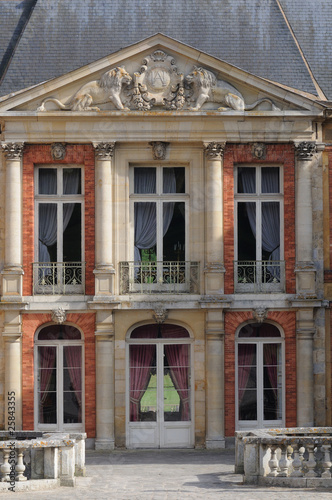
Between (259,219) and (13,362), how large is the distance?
6758 mm

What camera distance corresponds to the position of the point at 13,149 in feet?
85.0

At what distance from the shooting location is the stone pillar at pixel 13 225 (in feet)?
84.8

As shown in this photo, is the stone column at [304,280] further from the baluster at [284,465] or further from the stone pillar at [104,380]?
the baluster at [284,465]

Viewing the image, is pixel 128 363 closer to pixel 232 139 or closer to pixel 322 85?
pixel 232 139

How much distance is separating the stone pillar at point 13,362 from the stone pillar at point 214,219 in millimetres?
4560

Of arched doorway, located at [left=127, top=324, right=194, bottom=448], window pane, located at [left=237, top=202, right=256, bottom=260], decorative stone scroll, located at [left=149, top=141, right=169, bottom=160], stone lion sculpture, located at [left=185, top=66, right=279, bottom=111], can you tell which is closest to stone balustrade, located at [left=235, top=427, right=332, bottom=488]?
arched doorway, located at [left=127, top=324, right=194, bottom=448]

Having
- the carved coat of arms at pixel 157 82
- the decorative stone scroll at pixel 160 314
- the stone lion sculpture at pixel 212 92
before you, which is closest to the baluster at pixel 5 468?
the decorative stone scroll at pixel 160 314

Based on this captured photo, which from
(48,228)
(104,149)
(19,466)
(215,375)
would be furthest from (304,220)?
(19,466)

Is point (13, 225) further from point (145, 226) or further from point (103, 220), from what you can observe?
point (145, 226)

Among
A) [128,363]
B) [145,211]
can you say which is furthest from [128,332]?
[145,211]

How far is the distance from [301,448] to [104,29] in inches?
503

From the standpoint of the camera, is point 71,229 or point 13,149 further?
point 71,229

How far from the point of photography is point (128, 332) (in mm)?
26312

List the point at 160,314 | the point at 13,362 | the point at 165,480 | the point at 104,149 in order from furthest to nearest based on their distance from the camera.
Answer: the point at 104,149
the point at 160,314
the point at 13,362
the point at 165,480
